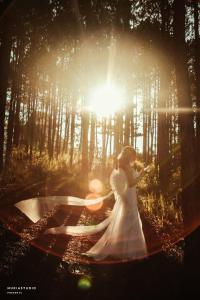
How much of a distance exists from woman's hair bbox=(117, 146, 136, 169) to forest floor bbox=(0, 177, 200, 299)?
6.55 ft

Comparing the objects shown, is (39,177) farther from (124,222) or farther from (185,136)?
(185,136)

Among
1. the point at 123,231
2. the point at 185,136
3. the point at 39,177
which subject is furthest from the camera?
the point at 39,177

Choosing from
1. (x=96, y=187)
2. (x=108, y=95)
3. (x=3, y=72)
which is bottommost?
(x=96, y=187)

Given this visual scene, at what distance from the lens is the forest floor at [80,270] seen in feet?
16.7

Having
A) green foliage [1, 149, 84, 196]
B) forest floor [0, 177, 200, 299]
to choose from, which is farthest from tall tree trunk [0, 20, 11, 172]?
forest floor [0, 177, 200, 299]

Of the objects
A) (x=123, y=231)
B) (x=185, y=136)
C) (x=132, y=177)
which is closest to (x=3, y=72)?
(x=132, y=177)

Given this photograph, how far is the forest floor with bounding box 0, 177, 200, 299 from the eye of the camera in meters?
5.10

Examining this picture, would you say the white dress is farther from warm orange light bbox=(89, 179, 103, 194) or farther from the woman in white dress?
warm orange light bbox=(89, 179, 103, 194)

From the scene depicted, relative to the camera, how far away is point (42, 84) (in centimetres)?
2659

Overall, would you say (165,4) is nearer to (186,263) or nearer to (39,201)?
(39,201)

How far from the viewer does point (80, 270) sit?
6051mm

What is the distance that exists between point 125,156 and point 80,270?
2422mm

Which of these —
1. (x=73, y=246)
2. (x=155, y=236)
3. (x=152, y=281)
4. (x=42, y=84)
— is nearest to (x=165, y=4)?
(x=155, y=236)

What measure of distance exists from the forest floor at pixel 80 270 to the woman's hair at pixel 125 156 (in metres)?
2.00
